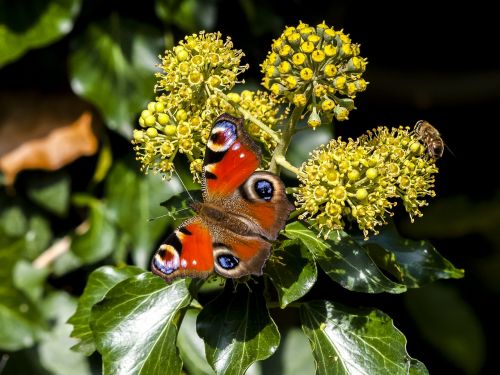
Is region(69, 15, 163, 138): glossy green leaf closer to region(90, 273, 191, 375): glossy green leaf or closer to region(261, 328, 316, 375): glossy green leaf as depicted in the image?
region(261, 328, 316, 375): glossy green leaf

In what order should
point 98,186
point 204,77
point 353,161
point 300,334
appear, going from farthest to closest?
point 98,186
point 300,334
point 204,77
point 353,161

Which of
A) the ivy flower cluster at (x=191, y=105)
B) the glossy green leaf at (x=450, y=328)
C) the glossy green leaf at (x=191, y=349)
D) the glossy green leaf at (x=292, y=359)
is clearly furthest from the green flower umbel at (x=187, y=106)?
the glossy green leaf at (x=450, y=328)

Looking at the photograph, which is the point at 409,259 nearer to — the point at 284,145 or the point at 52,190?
the point at 284,145

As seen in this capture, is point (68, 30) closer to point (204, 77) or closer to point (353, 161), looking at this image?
point (204, 77)

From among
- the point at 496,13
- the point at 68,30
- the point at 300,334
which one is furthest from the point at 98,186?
the point at 496,13

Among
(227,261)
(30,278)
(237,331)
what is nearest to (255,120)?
(227,261)

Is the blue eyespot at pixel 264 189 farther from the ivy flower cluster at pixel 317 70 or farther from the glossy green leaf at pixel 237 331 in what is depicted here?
the glossy green leaf at pixel 237 331
